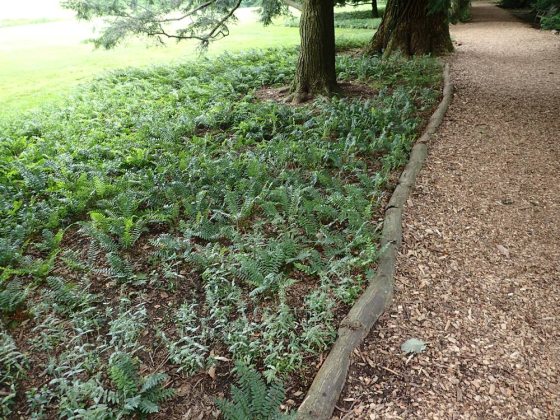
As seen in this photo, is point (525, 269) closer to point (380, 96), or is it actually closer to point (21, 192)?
point (380, 96)

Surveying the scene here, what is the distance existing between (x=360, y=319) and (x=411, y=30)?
9.36m

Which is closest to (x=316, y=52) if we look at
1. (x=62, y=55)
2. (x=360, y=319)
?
(x=360, y=319)

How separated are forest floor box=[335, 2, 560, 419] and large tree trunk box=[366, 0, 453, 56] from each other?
469 centimetres

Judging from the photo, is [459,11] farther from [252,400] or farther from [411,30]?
[252,400]

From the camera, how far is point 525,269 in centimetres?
358

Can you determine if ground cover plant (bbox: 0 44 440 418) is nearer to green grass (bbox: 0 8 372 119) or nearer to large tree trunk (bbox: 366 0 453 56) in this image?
green grass (bbox: 0 8 372 119)

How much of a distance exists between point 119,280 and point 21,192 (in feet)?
6.93

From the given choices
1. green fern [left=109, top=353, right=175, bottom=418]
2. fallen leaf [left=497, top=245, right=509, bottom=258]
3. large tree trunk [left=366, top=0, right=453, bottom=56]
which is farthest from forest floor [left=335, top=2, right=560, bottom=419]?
large tree trunk [left=366, top=0, right=453, bottom=56]

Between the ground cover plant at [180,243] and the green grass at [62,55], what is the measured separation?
303cm

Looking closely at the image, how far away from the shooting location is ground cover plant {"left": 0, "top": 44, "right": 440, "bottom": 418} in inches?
109

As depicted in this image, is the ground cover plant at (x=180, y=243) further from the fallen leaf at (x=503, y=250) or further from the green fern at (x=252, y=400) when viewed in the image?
the fallen leaf at (x=503, y=250)

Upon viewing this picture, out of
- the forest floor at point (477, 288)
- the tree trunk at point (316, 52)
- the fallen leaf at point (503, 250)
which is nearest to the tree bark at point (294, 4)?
the tree trunk at point (316, 52)

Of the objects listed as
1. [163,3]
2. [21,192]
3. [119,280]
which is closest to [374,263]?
[119,280]

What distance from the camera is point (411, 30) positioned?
10383mm
